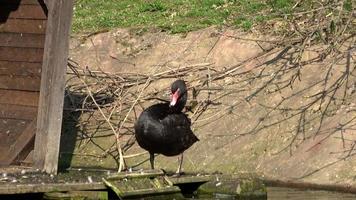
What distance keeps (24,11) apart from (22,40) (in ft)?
1.55

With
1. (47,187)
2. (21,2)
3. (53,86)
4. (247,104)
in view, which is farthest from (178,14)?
(47,187)

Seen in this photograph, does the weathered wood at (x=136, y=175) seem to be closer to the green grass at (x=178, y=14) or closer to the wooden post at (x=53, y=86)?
the wooden post at (x=53, y=86)

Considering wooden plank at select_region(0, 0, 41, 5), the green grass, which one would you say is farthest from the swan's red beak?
the green grass

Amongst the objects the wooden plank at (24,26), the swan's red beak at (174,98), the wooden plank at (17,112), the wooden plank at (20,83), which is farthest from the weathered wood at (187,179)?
the wooden plank at (24,26)

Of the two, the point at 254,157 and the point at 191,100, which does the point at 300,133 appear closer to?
the point at 254,157

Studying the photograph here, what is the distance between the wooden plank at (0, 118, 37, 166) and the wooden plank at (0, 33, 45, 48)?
1.18 m

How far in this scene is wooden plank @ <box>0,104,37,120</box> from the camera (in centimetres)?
1382

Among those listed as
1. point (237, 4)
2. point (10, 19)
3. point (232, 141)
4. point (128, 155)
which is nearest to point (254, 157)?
point (232, 141)

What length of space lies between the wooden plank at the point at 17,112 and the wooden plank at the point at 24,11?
1393 mm

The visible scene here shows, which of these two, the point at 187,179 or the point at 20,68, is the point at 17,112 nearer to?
the point at 20,68

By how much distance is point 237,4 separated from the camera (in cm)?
1997

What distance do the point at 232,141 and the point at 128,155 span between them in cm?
175

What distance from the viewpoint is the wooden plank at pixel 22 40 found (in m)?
14.0

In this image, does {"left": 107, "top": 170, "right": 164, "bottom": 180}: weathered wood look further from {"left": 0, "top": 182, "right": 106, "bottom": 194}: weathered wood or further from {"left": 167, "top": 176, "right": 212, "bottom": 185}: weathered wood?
{"left": 167, "top": 176, "right": 212, "bottom": 185}: weathered wood
